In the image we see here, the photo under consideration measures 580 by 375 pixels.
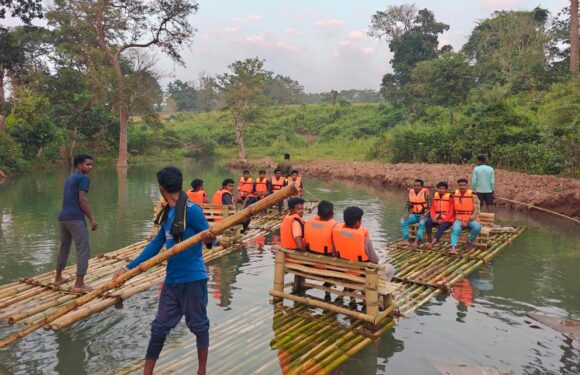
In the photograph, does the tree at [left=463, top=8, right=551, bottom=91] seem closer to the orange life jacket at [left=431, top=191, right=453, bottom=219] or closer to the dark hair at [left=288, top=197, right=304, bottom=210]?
A: the orange life jacket at [left=431, top=191, right=453, bottom=219]

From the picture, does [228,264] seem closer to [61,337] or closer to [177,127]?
[61,337]

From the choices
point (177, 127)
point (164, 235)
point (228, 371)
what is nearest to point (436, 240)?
point (228, 371)

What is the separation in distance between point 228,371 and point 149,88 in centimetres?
3530

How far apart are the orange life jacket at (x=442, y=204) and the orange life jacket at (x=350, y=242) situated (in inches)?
167

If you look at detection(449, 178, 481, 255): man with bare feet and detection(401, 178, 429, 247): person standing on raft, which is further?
detection(401, 178, 429, 247): person standing on raft

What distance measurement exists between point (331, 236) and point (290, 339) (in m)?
1.55

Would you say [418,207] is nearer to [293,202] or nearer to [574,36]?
[293,202]

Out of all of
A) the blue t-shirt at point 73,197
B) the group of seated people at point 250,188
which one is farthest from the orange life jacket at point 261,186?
the blue t-shirt at point 73,197

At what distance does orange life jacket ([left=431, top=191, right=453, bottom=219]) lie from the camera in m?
9.95

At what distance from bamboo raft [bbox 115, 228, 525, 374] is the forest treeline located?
1450cm

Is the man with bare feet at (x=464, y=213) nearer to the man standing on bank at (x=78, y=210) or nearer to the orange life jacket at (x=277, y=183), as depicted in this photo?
the orange life jacket at (x=277, y=183)

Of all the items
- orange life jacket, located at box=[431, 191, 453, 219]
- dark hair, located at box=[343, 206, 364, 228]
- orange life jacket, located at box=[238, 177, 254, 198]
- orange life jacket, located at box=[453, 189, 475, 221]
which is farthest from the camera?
orange life jacket, located at box=[238, 177, 254, 198]

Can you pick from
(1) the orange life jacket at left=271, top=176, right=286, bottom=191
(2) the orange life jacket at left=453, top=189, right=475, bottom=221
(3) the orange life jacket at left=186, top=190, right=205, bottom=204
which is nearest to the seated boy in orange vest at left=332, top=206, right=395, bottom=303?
(2) the orange life jacket at left=453, top=189, right=475, bottom=221

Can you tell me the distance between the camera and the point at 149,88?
122 feet
